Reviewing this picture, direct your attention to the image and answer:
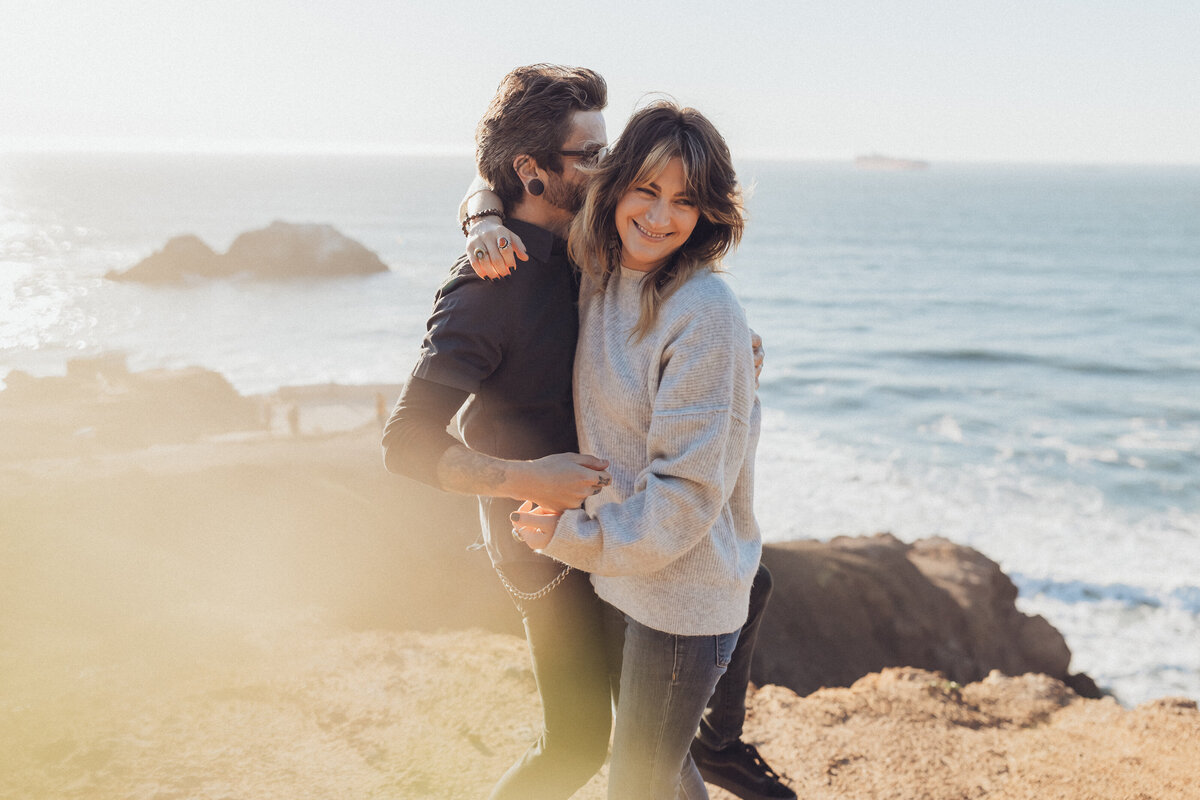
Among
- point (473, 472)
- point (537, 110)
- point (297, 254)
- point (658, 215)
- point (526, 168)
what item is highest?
point (537, 110)

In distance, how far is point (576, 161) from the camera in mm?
2305

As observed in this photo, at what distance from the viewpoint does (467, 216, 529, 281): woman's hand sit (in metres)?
2.11

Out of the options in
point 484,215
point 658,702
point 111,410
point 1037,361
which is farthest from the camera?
point 1037,361

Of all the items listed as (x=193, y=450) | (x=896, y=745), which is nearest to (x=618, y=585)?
(x=896, y=745)

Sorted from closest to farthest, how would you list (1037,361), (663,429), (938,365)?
(663,429)
(938,365)
(1037,361)

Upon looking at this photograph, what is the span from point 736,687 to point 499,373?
60.6 inches

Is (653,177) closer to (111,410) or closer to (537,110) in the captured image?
(537,110)

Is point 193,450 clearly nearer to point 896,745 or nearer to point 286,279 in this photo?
point 896,745

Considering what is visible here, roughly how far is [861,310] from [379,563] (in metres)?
35.8

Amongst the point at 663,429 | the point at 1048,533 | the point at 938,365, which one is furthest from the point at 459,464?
the point at 938,365

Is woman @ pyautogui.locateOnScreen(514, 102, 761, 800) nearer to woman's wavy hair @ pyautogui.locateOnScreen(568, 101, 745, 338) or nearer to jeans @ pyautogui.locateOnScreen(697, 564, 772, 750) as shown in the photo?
woman's wavy hair @ pyautogui.locateOnScreen(568, 101, 745, 338)

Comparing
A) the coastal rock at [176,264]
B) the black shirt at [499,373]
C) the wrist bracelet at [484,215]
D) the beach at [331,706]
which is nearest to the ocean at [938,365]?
the coastal rock at [176,264]

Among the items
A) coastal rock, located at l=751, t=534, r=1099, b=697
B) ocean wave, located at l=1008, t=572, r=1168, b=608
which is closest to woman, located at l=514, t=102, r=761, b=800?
coastal rock, located at l=751, t=534, r=1099, b=697

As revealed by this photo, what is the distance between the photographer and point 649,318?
199 centimetres
